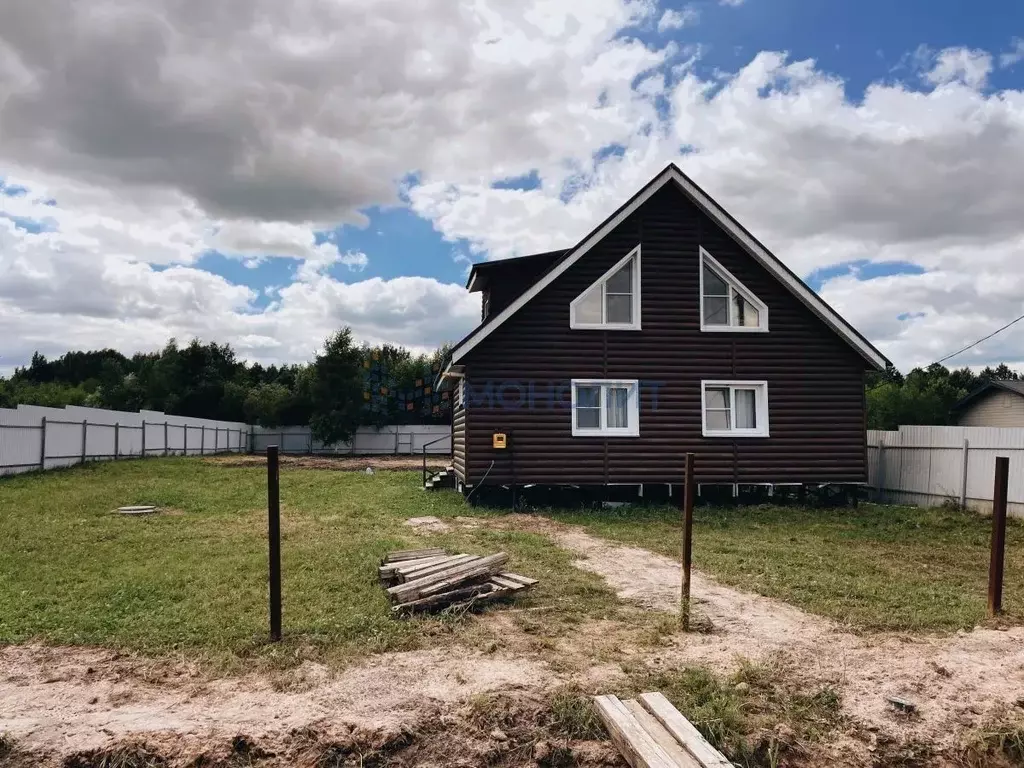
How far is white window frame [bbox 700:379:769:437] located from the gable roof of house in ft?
7.63

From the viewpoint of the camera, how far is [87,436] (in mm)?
27781

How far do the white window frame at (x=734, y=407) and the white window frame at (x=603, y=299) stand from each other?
2.32 m

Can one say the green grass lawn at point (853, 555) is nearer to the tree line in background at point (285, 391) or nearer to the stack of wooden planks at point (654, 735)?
the stack of wooden planks at point (654, 735)

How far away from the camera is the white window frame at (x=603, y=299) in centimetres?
1834

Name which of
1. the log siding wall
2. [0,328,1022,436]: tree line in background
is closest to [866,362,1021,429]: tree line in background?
[0,328,1022,436]: tree line in background

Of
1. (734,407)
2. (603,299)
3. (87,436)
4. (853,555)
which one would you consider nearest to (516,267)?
(603,299)

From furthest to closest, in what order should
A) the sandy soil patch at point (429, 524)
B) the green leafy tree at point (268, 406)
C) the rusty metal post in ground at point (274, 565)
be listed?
the green leafy tree at point (268, 406)
the sandy soil patch at point (429, 524)
the rusty metal post in ground at point (274, 565)

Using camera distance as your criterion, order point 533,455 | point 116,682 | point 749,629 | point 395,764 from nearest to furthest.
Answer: point 395,764 → point 116,682 → point 749,629 → point 533,455

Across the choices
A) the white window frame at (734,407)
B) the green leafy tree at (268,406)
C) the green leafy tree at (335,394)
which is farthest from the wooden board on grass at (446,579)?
the green leafy tree at (268,406)

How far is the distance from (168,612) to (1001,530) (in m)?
9.06

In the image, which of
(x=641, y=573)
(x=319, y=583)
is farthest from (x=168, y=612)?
(x=641, y=573)

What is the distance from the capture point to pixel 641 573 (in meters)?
10.6

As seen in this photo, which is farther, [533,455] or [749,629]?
[533,455]

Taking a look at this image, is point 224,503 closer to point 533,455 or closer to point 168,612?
point 533,455
